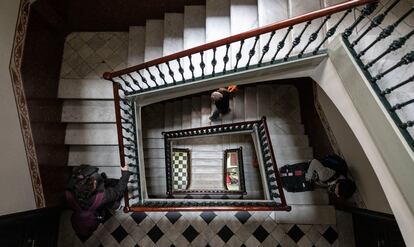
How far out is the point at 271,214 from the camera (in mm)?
3668

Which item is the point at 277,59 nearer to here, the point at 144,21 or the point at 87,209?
the point at 144,21

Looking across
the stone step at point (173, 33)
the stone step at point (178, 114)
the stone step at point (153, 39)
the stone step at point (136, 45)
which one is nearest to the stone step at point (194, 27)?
the stone step at point (173, 33)

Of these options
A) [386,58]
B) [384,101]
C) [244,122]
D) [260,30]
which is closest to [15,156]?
[260,30]

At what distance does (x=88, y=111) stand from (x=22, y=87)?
3.00 feet

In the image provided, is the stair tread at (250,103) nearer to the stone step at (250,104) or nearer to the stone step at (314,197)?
the stone step at (250,104)

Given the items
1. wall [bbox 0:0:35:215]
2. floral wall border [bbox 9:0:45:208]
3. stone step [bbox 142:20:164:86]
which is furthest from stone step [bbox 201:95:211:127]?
wall [bbox 0:0:35:215]

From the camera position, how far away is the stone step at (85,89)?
3.55 meters

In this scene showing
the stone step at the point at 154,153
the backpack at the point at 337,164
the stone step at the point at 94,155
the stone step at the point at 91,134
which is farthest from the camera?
the stone step at the point at 154,153

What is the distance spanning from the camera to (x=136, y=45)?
149 inches

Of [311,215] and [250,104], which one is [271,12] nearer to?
[250,104]

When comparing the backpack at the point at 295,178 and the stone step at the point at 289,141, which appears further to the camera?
the stone step at the point at 289,141

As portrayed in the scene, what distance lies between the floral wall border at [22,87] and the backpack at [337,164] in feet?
11.7

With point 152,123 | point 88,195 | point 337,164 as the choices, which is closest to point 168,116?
point 152,123

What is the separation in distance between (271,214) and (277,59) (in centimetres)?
226
